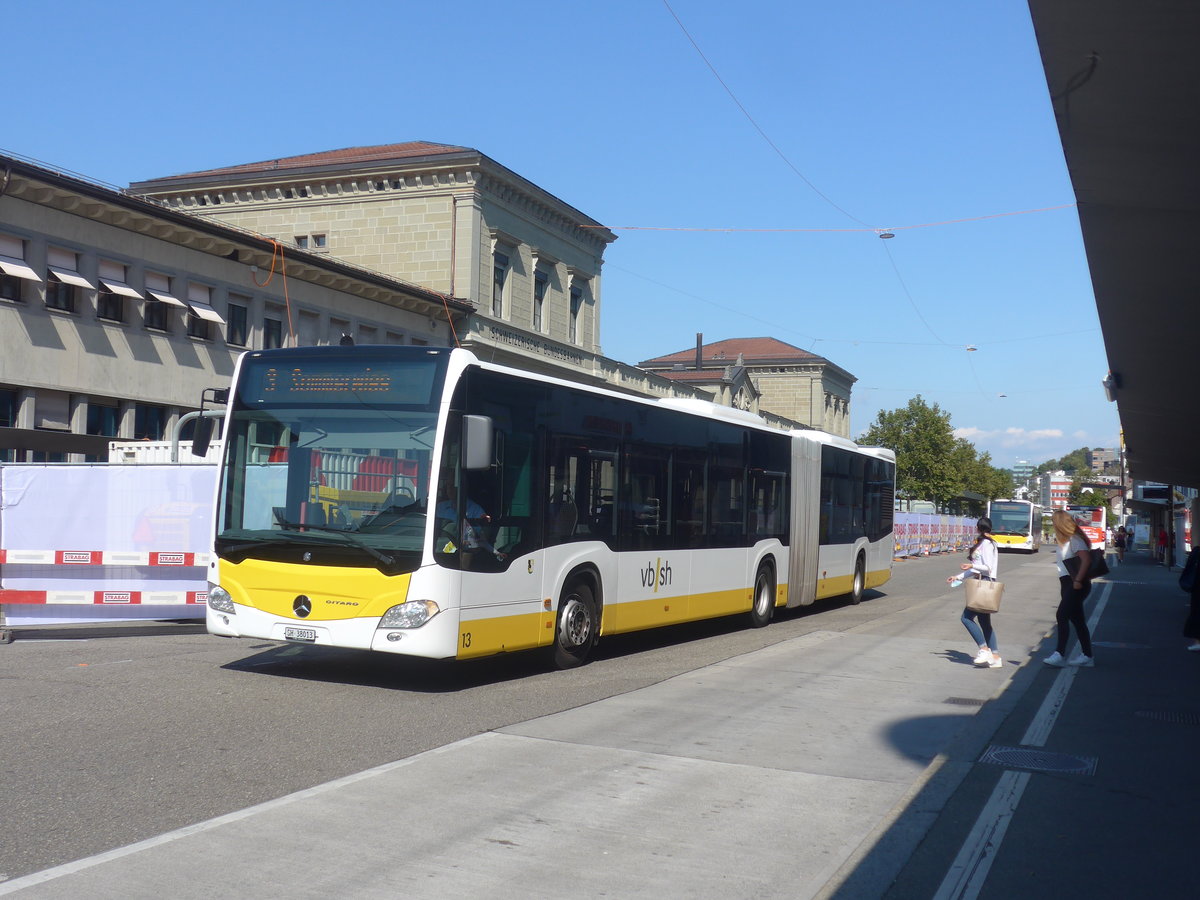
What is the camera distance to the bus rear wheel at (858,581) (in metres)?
23.9

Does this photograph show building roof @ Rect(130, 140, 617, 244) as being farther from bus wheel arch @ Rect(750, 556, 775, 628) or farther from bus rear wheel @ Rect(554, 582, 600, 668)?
bus rear wheel @ Rect(554, 582, 600, 668)

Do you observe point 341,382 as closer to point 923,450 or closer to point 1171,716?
point 1171,716

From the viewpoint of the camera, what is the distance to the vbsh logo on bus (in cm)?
1437

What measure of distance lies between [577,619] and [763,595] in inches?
251

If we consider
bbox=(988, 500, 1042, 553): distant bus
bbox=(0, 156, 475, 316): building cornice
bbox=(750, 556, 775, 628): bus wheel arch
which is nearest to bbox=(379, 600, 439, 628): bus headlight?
bbox=(750, 556, 775, 628): bus wheel arch

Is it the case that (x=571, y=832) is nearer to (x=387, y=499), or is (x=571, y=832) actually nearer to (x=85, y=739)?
(x=85, y=739)

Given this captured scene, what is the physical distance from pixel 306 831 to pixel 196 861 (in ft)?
2.11

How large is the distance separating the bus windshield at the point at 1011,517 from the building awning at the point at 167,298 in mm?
54117

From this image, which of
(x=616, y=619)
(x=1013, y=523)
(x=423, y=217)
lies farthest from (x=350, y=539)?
(x=1013, y=523)

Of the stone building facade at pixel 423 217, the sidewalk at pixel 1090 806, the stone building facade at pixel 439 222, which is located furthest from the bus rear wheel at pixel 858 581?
the stone building facade at pixel 423 217

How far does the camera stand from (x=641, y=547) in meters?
14.2

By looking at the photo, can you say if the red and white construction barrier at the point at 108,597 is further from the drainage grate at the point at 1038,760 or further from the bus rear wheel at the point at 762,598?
the drainage grate at the point at 1038,760

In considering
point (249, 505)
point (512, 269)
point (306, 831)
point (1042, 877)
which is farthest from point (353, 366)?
point (512, 269)

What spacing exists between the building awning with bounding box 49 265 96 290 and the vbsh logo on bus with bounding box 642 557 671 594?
1639 centimetres
